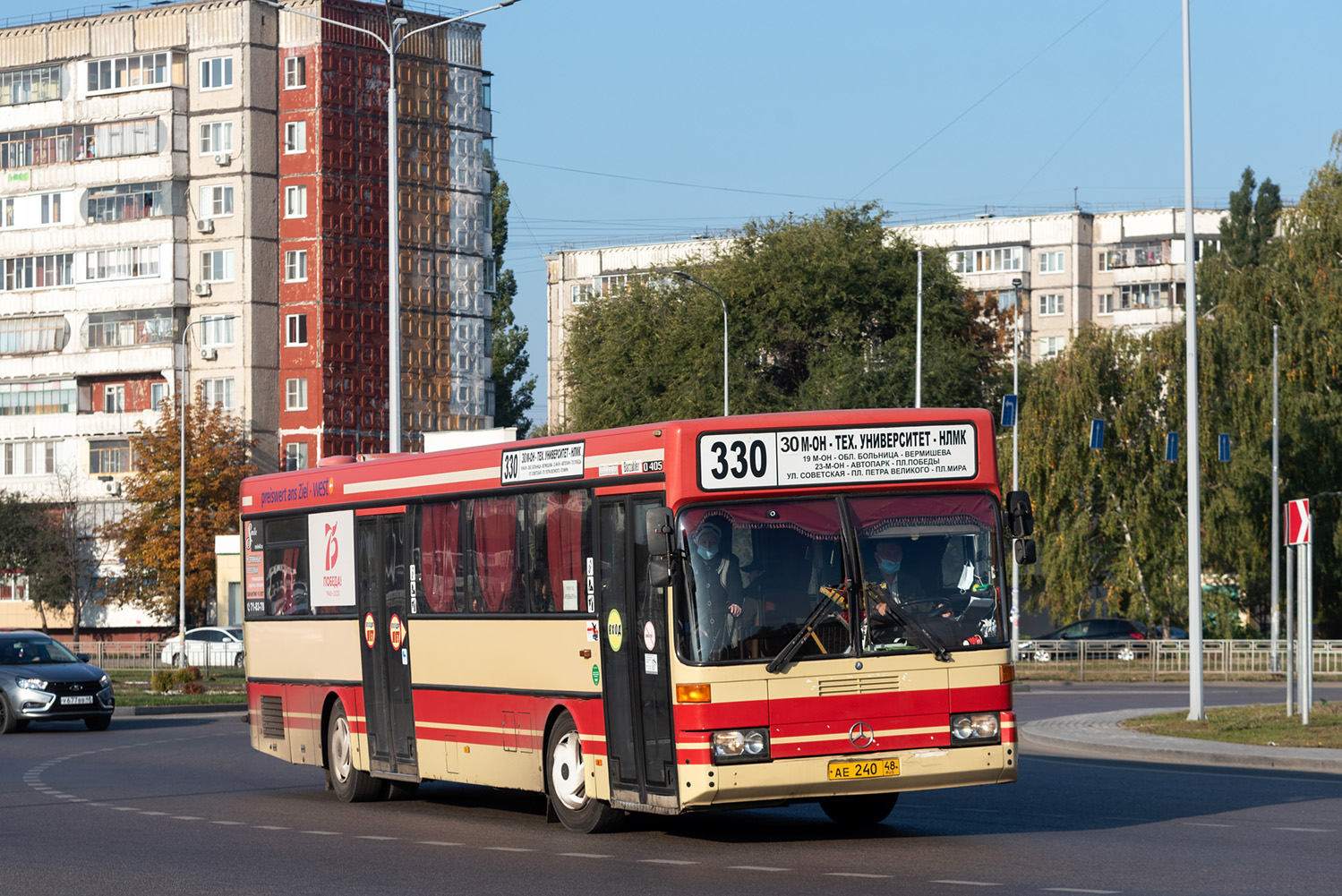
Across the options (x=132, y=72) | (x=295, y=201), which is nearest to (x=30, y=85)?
(x=132, y=72)

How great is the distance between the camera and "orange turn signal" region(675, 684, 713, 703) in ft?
45.2

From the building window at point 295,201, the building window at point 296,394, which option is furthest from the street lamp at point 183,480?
the building window at point 295,201

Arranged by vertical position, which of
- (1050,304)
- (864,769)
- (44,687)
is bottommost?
(44,687)

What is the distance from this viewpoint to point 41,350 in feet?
287

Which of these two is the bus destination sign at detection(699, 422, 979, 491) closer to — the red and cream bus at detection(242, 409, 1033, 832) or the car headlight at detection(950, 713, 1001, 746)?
the red and cream bus at detection(242, 409, 1033, 832)

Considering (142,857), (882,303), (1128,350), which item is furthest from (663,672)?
(882,303)

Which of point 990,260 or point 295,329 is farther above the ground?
point 990,260

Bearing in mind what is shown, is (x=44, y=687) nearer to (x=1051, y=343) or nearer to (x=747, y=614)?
(x=747, y=614)

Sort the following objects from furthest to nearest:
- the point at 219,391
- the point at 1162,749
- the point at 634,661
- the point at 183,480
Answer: the point at 219,391 < the point at 183,480 < the point at 1162,749 < the point at 634,661

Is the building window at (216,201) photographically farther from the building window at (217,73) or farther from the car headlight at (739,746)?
the car headlight at (739,746)

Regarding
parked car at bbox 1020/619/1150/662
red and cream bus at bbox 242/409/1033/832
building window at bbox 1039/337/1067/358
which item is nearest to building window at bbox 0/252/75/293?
parked car at bbox 1020/619/1150/662

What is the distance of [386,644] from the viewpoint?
60.7 feet

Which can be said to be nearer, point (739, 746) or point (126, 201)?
point (739, 746)

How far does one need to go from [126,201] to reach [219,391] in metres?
9.02
